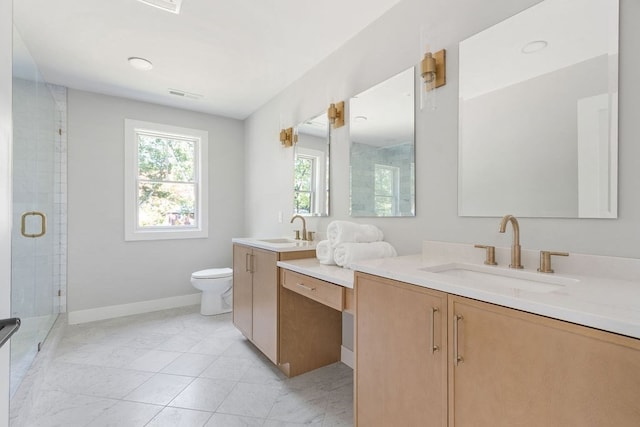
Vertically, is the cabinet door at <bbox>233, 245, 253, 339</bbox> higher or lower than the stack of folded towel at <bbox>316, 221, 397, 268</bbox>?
lower

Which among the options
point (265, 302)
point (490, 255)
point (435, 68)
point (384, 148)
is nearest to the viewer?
point (490, 255)

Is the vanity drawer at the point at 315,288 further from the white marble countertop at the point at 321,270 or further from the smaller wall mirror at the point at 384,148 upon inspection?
the smaller wall mirror at the point at 384,148

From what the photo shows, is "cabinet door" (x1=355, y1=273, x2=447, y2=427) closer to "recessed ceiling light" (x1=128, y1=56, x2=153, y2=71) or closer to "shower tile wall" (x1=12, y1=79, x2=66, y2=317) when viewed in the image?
"shower tile wall" (x1=12, y1=79, x2=66, y2=317)

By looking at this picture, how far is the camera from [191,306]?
372 centimetres

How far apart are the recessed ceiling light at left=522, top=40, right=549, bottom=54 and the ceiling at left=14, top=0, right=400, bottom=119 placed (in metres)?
0.93

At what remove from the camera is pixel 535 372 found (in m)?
0.78

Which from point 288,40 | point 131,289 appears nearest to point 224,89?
point 288,40

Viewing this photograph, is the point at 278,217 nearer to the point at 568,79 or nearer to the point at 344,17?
the point at 344,17

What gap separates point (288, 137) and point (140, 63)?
1414 millimetres

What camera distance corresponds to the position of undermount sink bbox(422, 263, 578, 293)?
1.11 metres

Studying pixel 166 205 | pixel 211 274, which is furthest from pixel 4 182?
pixel 166 205

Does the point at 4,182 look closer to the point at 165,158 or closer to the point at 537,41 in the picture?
the point at 537,41

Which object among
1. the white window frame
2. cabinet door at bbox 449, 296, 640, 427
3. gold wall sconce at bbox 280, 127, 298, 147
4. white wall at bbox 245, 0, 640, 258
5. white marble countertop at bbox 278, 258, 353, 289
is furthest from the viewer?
the white window frame

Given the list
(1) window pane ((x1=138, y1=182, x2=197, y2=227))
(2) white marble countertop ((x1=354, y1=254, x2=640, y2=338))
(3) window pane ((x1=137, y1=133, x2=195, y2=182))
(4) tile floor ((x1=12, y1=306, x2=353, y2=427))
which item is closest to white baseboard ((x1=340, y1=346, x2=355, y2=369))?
(4) tile floor ((x1=12, y1=306, x2=353, y2=427))
